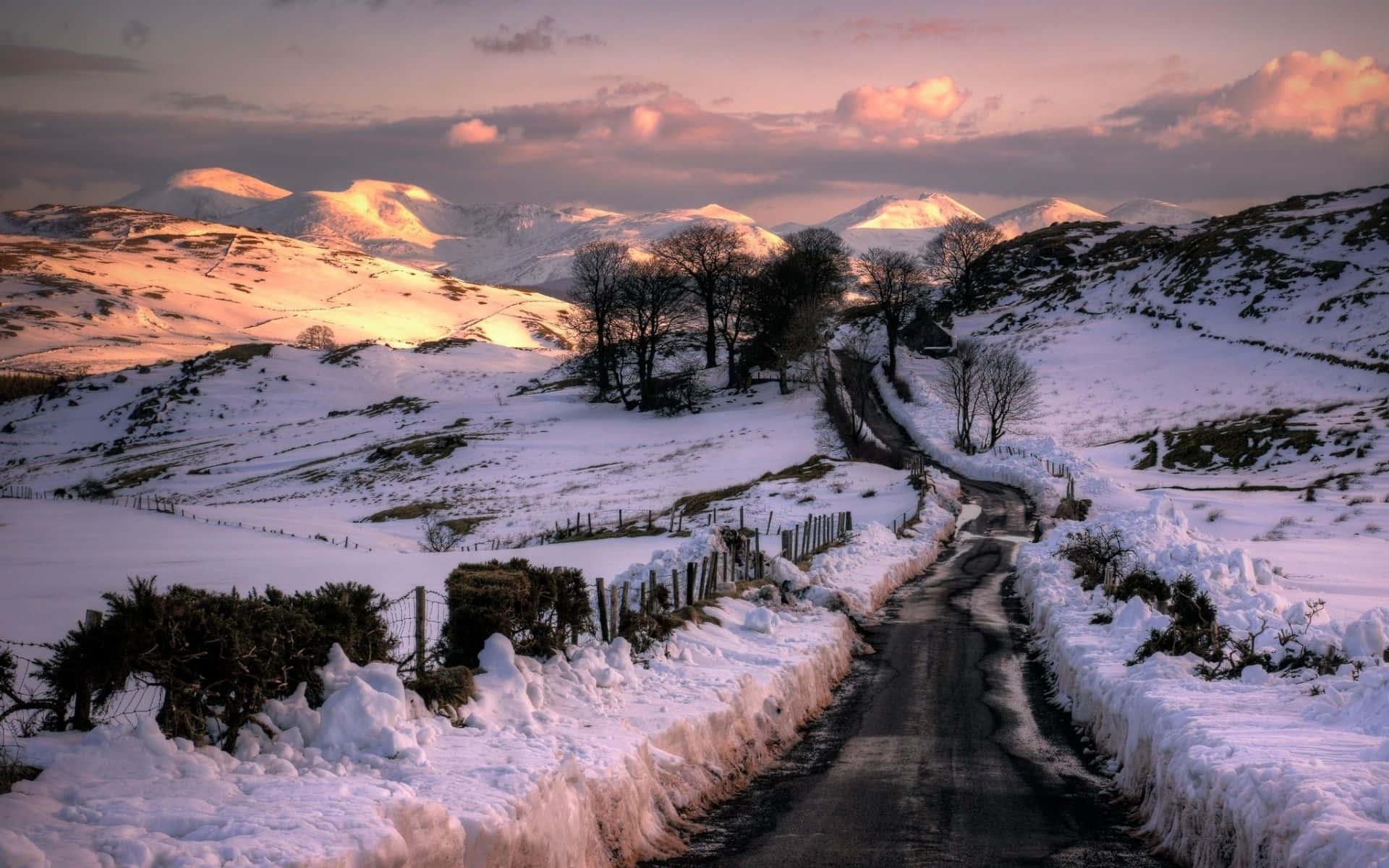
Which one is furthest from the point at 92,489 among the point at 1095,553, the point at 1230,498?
the point at 1230,498

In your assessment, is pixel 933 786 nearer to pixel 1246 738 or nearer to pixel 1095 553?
pixel 1246 738

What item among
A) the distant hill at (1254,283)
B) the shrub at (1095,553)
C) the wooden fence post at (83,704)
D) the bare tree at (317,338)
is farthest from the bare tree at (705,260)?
the wooden fence post at (83,704)

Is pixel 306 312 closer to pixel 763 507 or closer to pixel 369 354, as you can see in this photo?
pixel 369 354

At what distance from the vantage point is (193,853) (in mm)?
6371

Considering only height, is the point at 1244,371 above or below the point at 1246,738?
above

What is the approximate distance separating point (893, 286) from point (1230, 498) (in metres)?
56.1

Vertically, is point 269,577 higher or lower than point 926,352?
lower

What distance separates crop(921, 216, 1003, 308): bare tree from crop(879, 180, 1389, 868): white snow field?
357 inches

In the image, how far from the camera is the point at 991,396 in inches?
3009

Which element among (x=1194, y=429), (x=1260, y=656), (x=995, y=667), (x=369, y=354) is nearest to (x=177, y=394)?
(x=369, y=354)

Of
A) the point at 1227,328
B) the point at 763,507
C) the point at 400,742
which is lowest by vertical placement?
the point at 763,507

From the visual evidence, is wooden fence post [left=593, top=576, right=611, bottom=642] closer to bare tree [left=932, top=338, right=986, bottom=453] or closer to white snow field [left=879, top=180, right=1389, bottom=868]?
white snow field [left=879, top=180, right=1389, bottom=868]

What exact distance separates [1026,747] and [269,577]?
2431 cm

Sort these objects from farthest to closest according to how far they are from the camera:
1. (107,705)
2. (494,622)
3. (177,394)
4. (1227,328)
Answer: (177,394) → (1227,328) → (494,622) → (107,705)
